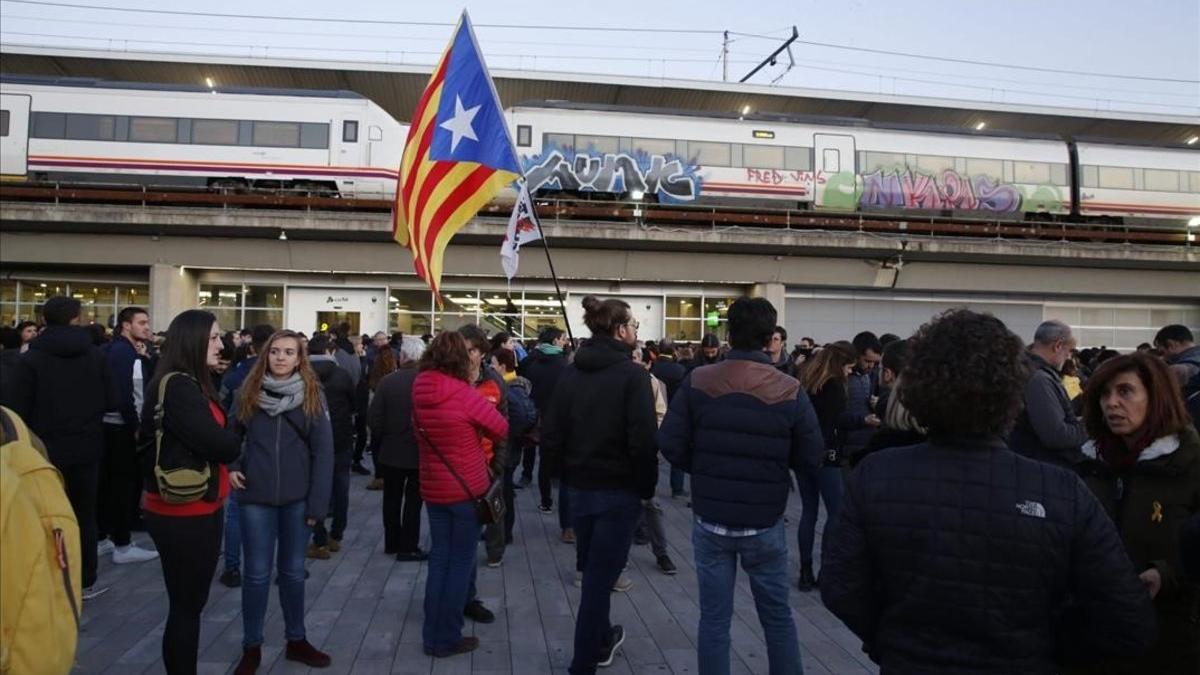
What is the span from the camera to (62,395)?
5.59 m

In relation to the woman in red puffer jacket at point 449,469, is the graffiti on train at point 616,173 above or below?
above

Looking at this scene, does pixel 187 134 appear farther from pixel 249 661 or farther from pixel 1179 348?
pixel 1179 348

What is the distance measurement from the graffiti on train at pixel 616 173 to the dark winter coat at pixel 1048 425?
19.9 metres

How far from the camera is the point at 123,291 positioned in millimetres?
25656

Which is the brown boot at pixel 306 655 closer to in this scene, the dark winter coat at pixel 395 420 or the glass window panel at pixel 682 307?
the dark winter coat at pixel 395 420

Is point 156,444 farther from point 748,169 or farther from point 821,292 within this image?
point 821,292

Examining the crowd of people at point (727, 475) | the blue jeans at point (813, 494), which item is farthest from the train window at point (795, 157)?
the blue jeans at point (813, 494)

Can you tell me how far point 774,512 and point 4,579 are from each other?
3.08 metres

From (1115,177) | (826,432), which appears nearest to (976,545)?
(826,432)

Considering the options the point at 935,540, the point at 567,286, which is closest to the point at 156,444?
the point at 935,540

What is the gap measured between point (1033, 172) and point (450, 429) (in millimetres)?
26848

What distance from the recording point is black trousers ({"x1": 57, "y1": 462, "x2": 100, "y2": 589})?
565 cm

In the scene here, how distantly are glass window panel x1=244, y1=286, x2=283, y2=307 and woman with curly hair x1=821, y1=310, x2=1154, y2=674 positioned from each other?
85.1 ft

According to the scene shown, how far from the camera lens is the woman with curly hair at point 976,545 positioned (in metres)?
2.01
